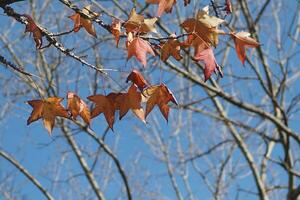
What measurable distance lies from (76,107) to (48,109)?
89 mm

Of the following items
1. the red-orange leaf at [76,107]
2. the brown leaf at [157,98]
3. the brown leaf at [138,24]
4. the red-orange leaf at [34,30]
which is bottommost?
the brown leaf at [157,98]

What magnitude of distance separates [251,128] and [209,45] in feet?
10.4

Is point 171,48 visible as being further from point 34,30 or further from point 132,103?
point 34,30

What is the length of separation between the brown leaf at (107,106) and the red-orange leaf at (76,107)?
0.05 meters

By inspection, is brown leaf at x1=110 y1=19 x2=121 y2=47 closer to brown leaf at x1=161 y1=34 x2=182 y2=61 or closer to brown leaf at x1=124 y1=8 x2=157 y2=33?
brown leaf at x1=124 y1=8 x2=157 y2=33

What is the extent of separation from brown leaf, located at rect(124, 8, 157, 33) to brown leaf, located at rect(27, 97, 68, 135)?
1.02 ft

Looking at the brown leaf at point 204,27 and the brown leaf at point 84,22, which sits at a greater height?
the brown leaf at point 84,22

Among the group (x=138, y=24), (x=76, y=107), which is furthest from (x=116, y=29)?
(x=76, y=107)

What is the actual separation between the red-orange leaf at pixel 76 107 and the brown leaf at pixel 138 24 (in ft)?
0.90

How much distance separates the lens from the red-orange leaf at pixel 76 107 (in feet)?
4.82

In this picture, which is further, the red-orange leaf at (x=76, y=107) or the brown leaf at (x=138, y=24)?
the red-orange leaf at (x=76, y=107)

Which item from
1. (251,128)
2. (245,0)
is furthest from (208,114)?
(245,0)

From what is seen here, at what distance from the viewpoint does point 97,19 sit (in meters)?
1.43

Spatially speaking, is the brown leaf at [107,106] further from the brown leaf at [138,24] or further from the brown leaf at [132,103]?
the brown leaf at [138,24]
